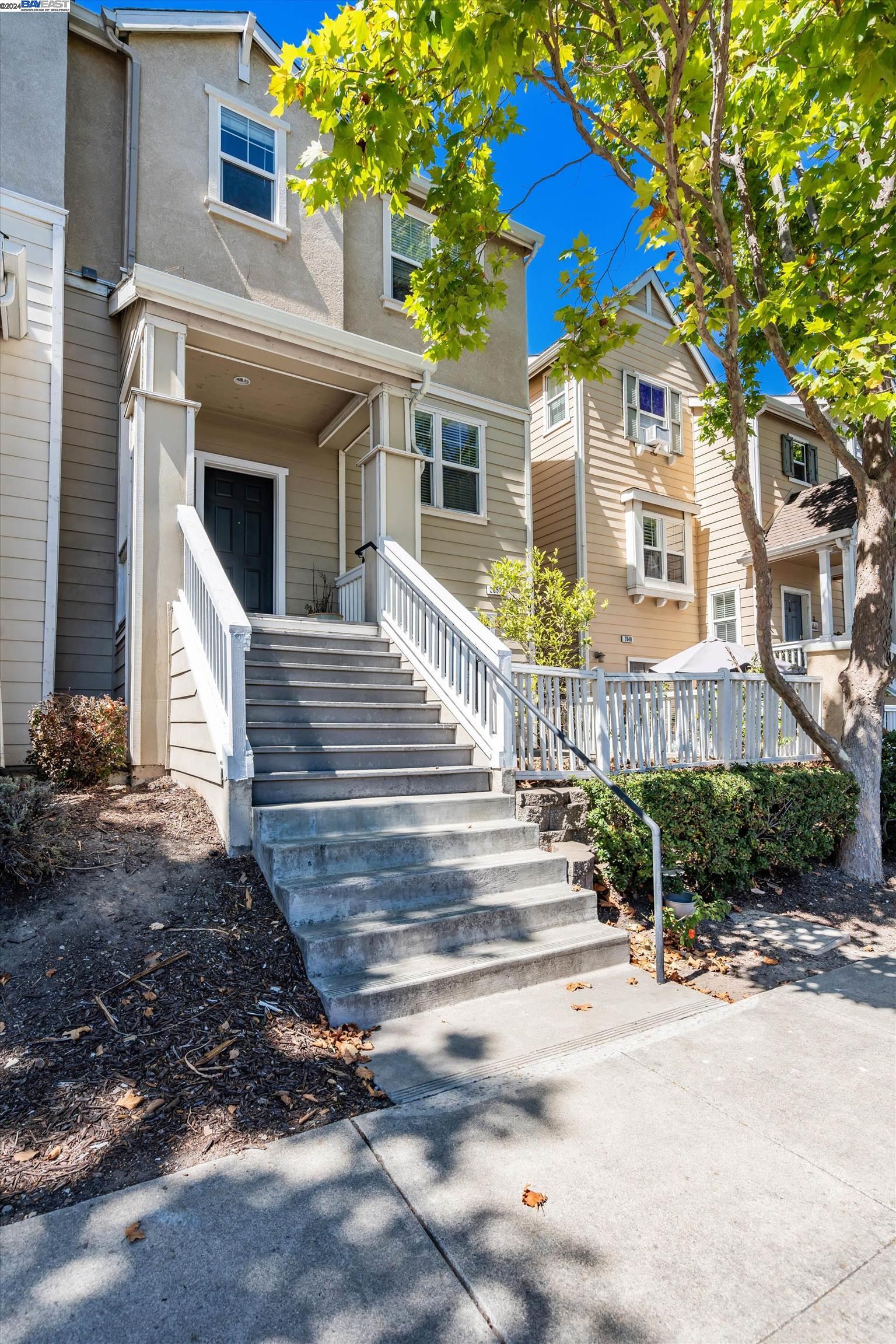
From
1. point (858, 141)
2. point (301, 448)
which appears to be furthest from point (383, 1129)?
point (301, 448)

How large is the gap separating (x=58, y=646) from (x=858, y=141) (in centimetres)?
755

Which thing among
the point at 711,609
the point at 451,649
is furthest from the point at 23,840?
the point at 711,609

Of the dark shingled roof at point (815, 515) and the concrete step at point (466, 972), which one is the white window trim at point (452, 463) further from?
the concrete step at point (466, 972)

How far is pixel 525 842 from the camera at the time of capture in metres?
5.02

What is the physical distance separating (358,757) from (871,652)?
4.80 m

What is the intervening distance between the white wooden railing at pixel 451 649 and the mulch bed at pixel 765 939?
55.2 inches

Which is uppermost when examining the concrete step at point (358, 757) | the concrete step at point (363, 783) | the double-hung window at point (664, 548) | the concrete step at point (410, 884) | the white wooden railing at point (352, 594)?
the double-hung window at point (664, 548)

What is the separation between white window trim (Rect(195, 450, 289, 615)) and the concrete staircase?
7.13ft

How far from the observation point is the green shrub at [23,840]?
380cm

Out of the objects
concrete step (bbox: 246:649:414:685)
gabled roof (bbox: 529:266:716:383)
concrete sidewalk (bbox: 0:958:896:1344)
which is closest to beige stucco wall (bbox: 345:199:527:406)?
gabled roof (bbox: 529:266:716:383)

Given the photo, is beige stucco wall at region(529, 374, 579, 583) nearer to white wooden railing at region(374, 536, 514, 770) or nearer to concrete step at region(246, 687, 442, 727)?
white wooden railing at region(374, 536, 514, 770)

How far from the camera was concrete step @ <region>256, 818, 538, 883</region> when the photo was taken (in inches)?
163

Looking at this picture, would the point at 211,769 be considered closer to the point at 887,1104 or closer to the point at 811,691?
the point at 887,1104

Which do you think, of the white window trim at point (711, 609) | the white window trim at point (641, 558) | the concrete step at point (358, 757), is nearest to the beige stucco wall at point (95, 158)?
the concrete step at point (358, 757)
